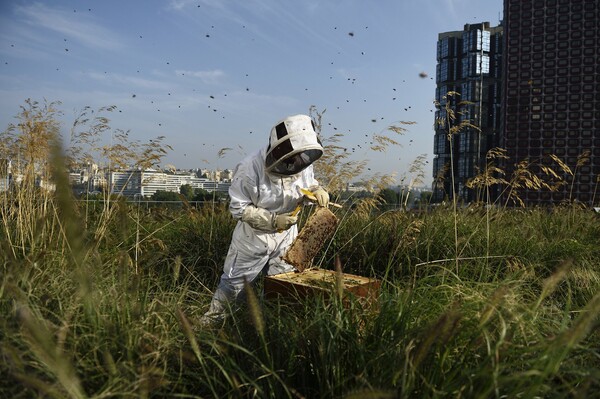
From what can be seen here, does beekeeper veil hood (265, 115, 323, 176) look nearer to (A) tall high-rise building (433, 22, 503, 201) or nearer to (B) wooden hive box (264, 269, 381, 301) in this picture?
(B) wooden hive box (264, 269, 381, 301)

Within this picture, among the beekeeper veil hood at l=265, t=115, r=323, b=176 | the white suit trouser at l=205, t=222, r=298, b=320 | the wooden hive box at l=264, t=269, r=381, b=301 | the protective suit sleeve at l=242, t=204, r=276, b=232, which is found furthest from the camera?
the white suit trouser at l=205, t=222, r=298, b=320

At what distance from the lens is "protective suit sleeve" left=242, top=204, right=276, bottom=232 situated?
3.31 meters

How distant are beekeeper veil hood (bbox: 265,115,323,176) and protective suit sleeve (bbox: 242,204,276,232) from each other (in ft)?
1.02

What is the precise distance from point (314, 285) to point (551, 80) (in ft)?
315

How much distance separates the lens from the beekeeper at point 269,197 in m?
3.20

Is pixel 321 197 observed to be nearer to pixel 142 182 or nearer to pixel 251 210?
pixel 251 210

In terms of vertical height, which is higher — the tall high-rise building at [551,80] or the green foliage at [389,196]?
the tall high-rise building at [551,80]

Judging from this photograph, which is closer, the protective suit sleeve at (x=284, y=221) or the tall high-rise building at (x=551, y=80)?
the protective suit sleeve at (x=284, y=221)

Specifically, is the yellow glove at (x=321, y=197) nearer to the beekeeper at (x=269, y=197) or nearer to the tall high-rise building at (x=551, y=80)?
the beekeeper at (x=269, y=197)

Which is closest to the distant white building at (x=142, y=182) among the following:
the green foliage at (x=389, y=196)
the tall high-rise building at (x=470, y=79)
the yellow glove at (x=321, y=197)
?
the yellow glove at (x=321, y=197)

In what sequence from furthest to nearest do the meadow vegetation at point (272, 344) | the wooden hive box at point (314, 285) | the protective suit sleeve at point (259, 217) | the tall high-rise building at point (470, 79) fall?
the tall high-rise building at point (470, 79) < the protective suit sleeve at point (259, 217) < the wooden hive box at point (314, 285) < the meadow vegetation at point (272, 344)

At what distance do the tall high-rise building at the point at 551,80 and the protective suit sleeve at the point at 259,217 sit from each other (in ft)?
277

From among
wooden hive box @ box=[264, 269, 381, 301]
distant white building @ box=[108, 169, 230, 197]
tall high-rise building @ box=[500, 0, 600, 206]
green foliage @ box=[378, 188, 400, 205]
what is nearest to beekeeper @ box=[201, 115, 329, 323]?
wooden hive box @ box=[264, 269, 381, 301]

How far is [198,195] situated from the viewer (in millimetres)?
9008
